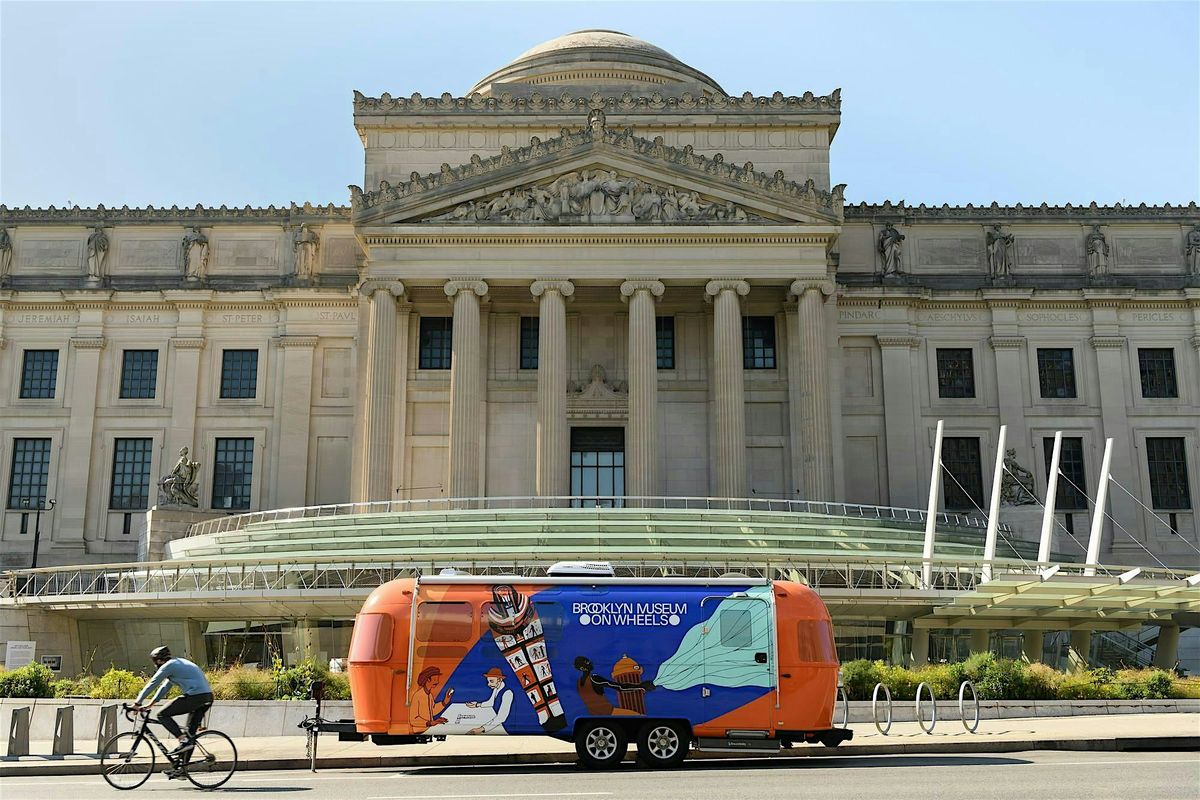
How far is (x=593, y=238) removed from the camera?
51.7 metres

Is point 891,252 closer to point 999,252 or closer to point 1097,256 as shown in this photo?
point 999,252

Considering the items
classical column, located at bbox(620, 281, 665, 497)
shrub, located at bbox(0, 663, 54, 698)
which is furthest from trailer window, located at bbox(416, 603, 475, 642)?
classical column, located at bbox(620, 281, 665, 497)

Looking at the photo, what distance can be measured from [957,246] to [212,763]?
49468mm

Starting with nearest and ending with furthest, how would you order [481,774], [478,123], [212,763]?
[212,763], [481,774], [478,123]

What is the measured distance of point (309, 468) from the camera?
56344mm

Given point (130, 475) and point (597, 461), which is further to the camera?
point (130, 475)

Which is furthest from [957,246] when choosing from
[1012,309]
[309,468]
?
[309,468]

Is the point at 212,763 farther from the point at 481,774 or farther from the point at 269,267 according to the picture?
the point at 269,267

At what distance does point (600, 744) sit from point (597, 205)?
33.9m

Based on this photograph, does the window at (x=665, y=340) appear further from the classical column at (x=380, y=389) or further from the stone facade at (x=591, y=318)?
the classical column at (x=380, y=389)

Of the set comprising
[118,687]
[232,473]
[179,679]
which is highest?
[232,473]

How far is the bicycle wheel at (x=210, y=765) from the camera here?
18.7 meters

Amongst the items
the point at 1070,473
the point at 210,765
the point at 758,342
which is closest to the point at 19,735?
the point at 210,765

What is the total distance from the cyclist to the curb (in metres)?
3.21
